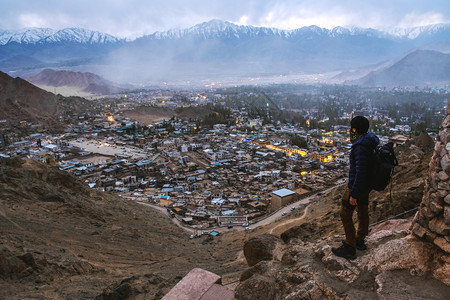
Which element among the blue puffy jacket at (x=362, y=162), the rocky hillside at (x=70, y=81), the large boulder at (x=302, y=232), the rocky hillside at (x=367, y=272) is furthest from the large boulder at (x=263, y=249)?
the rocky hillside at (x=70, y=81)

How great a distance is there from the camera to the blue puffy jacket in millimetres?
3072

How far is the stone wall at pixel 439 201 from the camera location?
2766 millimetres

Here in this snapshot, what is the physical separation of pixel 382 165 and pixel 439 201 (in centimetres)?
57

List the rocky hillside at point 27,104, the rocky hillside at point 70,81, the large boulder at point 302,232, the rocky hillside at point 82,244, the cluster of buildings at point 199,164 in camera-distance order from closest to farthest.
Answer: the rocky hillside at point 82,244
the large boulder at point 302,232
the cluster of buildings at point 199,164
the rocky hillside at point 27,104
the rocky hillside at point 70,81

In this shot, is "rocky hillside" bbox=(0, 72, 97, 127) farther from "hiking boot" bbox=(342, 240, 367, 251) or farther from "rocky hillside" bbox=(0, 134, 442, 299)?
"hiking boot" bbox=(342, 240, 367, 251)

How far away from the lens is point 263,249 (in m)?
5.46

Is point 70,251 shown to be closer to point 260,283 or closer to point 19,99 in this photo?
point 260,283

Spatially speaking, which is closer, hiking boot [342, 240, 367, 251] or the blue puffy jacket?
the blue puffy jacket

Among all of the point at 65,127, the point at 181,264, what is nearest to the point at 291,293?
the point at 181,264

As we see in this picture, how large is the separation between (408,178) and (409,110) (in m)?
67.7

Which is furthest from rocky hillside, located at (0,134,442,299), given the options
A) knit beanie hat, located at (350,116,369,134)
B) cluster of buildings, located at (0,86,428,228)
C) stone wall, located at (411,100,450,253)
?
cluster of buildings, located at (0,86,428,228)

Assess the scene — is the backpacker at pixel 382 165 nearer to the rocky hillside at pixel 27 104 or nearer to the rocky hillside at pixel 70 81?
the rocky hillside at pixel 27 104

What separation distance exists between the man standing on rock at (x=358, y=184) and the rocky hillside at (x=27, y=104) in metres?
54.8

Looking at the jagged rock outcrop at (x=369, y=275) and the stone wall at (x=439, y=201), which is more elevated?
the stone wall at (x=439, y=201)
